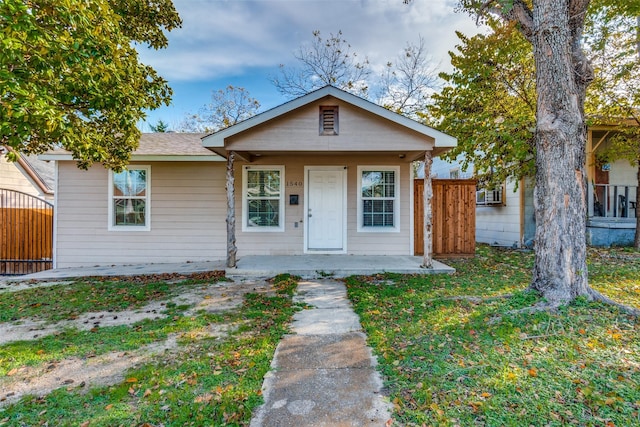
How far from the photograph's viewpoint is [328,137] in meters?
6.45

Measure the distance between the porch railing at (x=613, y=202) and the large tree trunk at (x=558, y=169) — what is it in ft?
23.7

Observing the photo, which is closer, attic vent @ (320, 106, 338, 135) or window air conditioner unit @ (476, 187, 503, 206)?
attic vent @ (320, 106, 338, 135)

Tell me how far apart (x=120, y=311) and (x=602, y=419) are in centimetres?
544

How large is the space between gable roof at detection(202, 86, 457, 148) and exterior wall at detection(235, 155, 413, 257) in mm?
1902

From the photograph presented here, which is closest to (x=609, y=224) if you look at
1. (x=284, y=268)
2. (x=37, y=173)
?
(x=284, y=268)

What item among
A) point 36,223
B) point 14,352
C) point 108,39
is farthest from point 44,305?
point 36,223

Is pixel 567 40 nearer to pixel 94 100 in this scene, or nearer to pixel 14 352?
pixel 94 100

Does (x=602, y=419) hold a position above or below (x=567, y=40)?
below

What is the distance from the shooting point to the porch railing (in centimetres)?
988

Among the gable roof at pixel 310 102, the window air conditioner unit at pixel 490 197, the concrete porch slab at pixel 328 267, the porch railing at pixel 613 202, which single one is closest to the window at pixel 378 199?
the concrete porch slab at pixel 328 267

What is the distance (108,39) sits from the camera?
181 inches

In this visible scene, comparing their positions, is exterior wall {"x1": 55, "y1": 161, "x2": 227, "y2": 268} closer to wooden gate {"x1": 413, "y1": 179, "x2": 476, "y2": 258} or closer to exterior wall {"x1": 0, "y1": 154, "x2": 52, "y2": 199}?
wooden gate {"x1": 413, "y1": 179, "x2": 476, "y2": 258}

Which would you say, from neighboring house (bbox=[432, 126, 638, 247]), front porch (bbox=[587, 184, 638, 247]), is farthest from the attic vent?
front porch (bbox=[587, 184, 638, 247])

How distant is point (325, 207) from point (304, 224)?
71cm
